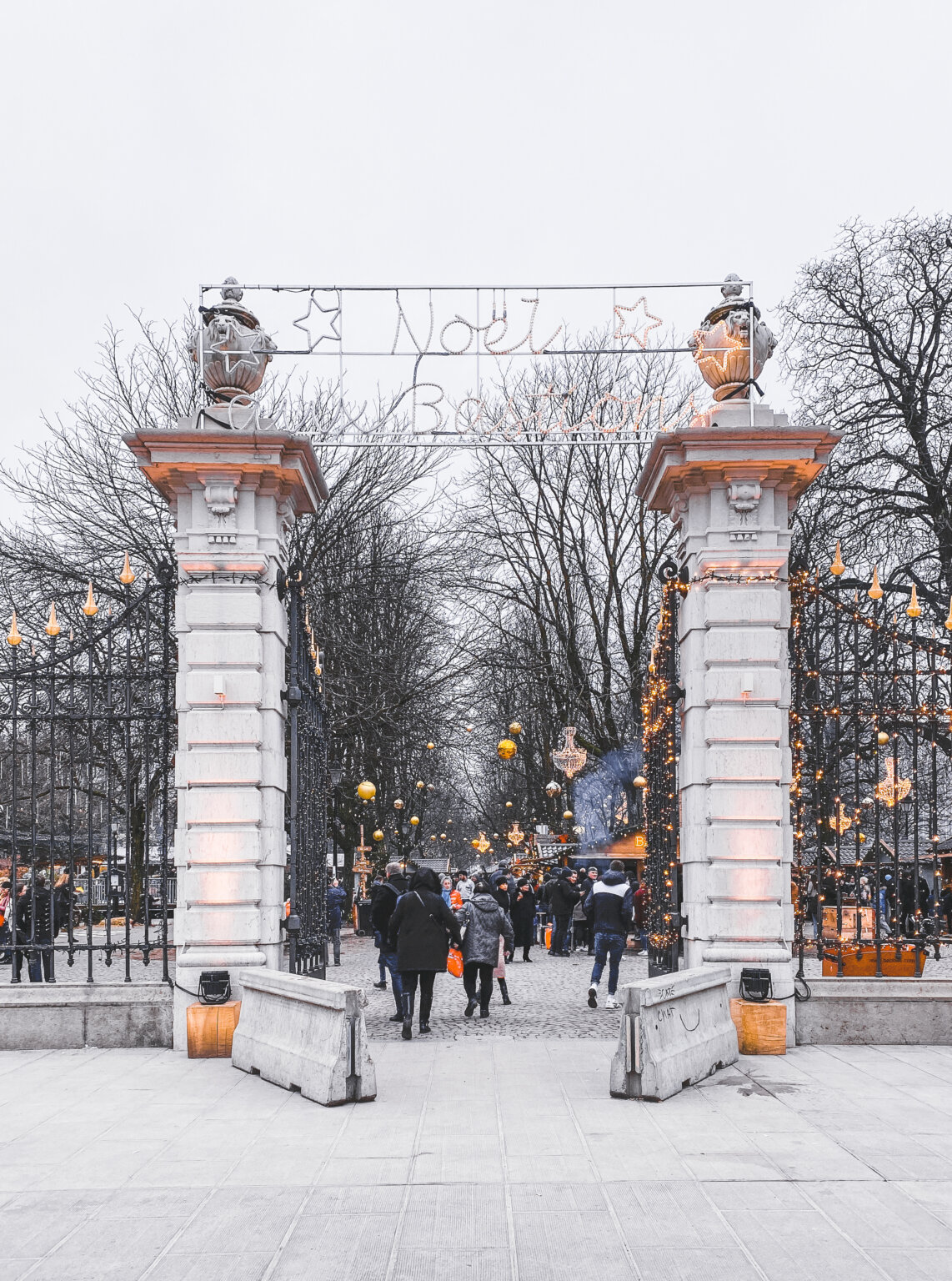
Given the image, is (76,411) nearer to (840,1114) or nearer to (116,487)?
(116,487)

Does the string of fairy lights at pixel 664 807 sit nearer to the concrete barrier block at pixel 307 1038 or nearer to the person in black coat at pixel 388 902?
the person in black coat at pixel 388 902

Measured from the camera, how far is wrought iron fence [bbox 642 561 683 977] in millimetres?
11969

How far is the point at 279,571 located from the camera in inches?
455

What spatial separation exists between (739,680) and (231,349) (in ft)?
17.7

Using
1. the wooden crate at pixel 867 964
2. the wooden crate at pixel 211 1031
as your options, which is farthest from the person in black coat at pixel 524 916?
the wooden crate at pixel 211 1031

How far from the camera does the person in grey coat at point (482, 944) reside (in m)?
14.1

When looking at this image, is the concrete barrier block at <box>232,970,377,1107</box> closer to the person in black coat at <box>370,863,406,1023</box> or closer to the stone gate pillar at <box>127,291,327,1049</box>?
the stone gate pillar at <box>127,291,327,1049</box>

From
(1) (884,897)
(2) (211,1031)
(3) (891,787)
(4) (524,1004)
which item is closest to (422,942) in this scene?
(2) (211,1031)

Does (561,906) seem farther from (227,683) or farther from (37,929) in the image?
(227,683)

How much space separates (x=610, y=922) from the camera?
47.9 feet

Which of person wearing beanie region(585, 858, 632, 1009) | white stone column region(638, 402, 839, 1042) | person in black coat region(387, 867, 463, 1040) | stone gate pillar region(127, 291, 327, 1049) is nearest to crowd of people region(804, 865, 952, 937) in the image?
white stone column region(638, 402, 839, 1042)

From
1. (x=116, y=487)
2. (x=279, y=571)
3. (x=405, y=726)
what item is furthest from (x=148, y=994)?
(x=405, y=726)

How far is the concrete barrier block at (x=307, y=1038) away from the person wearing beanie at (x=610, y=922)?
517 centimetres

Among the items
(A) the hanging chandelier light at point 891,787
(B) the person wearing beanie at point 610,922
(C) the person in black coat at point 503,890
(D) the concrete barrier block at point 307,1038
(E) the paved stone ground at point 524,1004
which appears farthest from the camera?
(C) the person in black coat at point 503,890
